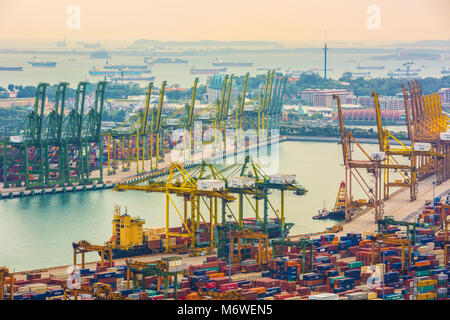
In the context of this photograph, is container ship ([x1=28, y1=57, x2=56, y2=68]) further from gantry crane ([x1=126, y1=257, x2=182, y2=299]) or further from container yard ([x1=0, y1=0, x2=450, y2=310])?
gantry crane ([x1=126, y1=257, x2=182, y2=299])

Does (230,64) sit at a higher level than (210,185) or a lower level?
higher

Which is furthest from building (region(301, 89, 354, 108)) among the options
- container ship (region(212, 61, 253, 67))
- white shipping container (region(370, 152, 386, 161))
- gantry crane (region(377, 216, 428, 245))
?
gantry crane (region(377, 216, 428, 245))

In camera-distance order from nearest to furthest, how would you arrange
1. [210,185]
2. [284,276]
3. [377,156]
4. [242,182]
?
[284,276] < [210,185] < [242,182] < [377,156]

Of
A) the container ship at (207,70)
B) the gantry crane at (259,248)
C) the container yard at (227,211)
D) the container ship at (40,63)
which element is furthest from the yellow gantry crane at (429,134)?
the container ship at (207,70)

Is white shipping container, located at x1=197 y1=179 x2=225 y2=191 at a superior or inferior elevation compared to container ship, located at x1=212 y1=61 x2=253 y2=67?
inferior

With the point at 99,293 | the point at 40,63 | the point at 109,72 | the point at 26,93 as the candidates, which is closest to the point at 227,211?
the point at 99,293

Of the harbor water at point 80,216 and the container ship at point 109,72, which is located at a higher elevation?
the container ship at point 109,72

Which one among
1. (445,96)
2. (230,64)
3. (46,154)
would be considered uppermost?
(230,64)

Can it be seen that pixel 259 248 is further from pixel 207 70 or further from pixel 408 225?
pixel 207 70

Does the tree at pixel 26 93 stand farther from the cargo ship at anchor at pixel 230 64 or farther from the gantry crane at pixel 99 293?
the gantry crane at pixel 99 293
